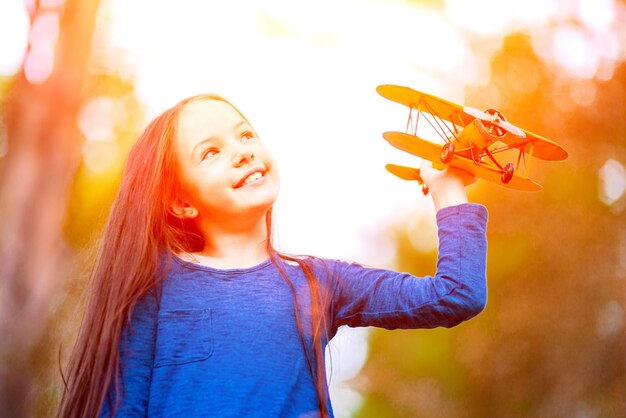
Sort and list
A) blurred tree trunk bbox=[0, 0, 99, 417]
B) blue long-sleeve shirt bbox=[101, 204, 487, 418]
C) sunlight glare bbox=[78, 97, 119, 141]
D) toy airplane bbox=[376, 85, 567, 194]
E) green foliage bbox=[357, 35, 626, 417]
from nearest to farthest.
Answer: blue long-sleeve shirt bbox=[101, 204, 487, 418] < toy airplane bbox=[376, 85, 567, 194] < blurred tree trunk bbox=[0, 0, 99, 417] < sunlight glare bbox=[78, 97, 119, 141] < green foliage bbox=[357, 35, 626, 417]

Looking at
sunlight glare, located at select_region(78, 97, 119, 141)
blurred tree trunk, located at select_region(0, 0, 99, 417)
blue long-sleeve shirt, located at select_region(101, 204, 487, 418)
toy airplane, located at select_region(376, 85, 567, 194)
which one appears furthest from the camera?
sunlight glare, located at select_region(78, 97, 119, 141)

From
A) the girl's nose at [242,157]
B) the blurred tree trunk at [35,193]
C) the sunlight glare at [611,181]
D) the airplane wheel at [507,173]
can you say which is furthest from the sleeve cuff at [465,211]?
the sunlight glare at [611,181]

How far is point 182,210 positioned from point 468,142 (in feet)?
1.16

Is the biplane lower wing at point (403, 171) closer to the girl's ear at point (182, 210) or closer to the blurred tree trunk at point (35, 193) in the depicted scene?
the girl's ear at point (182, 210)

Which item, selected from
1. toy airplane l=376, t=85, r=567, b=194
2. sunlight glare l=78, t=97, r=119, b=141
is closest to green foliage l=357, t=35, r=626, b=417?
sunlight glare l=78, t=97, r=119, b=141

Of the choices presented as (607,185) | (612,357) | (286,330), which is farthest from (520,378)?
(286,330)

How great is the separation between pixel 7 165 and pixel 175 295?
94cm

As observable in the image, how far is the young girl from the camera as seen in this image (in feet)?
2.39

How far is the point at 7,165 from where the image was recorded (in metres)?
1.56

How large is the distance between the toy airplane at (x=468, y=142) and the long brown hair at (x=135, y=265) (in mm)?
190

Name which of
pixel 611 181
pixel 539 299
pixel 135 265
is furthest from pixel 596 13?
pixel 135 265

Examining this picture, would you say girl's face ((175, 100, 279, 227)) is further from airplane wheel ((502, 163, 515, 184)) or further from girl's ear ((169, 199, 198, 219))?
airplane wheel ((502, 163, 515, 184))

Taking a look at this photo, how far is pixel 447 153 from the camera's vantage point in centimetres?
79

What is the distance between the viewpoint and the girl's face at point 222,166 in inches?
32.0
